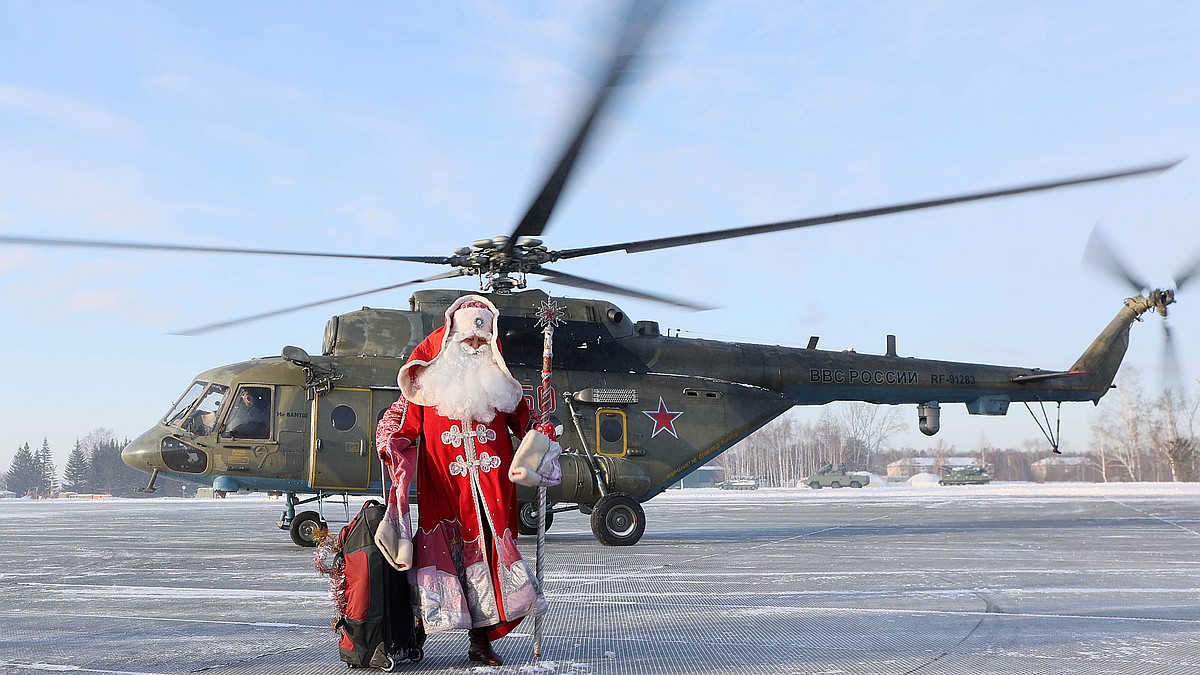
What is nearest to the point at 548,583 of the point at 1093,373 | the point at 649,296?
the point at 649,296

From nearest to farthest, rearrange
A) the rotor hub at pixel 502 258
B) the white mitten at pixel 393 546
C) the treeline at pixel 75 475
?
the white mitten at pixel 393 546 → the rotor hub at pixel 502 258 → the treeline at pixel 75 475

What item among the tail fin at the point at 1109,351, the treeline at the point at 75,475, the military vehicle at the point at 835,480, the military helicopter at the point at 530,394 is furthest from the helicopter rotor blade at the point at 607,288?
the treeline at the point at 75,475

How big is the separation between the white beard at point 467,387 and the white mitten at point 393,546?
25.3 inches

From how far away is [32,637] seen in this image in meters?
4.84

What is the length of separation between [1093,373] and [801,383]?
244 inches

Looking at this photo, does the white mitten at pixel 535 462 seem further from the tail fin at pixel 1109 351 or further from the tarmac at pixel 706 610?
the tail fin at pixel 1109 351

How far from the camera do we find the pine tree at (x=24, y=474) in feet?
306

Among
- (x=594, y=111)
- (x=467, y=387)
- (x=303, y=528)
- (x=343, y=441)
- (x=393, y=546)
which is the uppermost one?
(x=594, y=111)

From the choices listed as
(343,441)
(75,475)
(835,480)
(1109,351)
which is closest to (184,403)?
(343,441)

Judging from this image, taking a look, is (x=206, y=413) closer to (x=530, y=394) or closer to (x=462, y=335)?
(x=530, y=394)

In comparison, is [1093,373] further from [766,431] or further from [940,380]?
[766,431]

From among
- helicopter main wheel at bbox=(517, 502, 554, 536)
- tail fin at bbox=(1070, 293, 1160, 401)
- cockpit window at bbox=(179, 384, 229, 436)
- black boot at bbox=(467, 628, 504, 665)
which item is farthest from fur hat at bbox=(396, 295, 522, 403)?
tail fin at bbox=(1070, 293, 1160, 401)

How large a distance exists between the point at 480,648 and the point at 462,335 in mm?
1574

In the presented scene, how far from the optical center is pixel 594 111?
5957 mm
